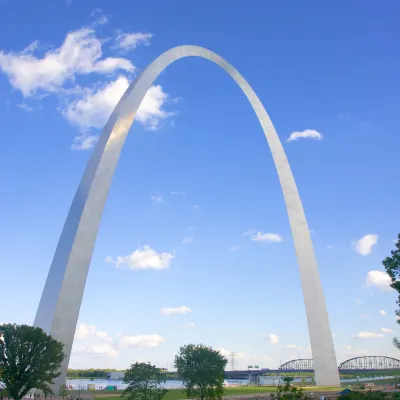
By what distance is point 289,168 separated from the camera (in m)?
43.2

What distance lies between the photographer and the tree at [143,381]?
3684 centimetres

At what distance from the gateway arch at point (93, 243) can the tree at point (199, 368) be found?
11637 millimetres

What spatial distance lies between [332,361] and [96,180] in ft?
73.2

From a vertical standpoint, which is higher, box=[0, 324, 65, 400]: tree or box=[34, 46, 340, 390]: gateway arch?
box=[34, 46, 340, 390]: gateway arch

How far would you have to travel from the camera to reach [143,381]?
37.2 m

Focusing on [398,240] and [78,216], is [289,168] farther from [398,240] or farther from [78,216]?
[78,216]

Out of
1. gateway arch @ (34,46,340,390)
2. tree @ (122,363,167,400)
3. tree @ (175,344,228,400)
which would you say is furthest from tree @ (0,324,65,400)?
tree @ (175,344,228,400)

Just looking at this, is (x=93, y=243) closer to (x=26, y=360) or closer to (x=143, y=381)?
(x=26, y=360)

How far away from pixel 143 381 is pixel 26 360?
487 inches

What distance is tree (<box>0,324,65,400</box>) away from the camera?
86.1 feet

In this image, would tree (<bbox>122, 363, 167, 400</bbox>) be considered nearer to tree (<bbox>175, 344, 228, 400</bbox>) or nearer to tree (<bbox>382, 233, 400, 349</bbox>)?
tree (<bbox>175, 344, 228, 400</bbox>)

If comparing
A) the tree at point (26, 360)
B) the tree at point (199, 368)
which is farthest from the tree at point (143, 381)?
the tree at point (26, 360)

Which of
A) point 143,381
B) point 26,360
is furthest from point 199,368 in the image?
point 26,360

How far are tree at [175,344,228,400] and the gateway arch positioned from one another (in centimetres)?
1164
